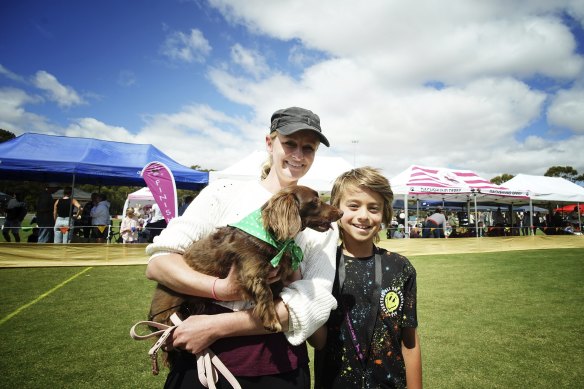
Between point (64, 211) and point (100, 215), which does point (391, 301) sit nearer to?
point (64, 211)

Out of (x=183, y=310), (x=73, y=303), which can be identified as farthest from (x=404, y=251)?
(x=183, y=310)

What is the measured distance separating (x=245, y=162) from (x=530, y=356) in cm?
1252

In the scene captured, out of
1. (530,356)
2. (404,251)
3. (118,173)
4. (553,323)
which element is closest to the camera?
(530,356)

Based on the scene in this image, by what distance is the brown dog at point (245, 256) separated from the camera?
58.5 inches

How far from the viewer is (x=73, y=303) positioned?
5.50m

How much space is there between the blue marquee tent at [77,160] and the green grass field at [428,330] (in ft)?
12.5

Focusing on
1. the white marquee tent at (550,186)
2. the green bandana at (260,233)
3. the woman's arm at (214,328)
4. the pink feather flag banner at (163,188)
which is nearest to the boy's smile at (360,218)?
the green bandana at (260,233)

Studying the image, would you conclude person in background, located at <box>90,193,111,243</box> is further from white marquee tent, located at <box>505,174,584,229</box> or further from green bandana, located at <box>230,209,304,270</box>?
white marquee tent, located at <box>505,174,584,229</box>

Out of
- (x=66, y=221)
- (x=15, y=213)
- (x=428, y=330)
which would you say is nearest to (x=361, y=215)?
(x=428, y=330)

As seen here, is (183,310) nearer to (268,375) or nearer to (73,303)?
(268,375)

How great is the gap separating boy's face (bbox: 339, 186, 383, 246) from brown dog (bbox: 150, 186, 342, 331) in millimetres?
389

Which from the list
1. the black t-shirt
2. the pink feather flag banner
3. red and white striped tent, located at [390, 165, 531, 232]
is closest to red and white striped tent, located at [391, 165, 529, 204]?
red and white striped tent, located at [390, 165, 531, 232]

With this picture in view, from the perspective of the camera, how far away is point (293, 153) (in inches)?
65.6

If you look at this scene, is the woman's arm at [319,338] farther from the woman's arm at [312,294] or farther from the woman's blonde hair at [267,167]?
the woman's blonde hair at [267,167]
